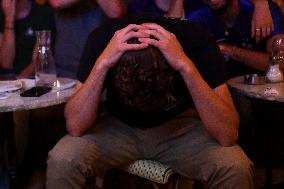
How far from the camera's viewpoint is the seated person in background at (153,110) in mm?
1496

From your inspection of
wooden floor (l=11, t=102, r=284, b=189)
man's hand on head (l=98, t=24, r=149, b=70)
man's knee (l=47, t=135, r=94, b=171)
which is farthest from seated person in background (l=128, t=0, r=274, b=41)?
man's knee (l=47, t=135, r=94, b=171)

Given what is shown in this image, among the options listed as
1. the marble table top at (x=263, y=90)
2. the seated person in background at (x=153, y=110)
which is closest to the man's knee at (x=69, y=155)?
the seated person in background at (x=153, y=110)

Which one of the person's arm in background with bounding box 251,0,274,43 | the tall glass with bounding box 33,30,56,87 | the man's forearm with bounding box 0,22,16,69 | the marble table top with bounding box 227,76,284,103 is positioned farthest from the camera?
the man's forearm with bounding box 0,22,16,69

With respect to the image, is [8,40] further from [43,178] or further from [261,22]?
[261,22]

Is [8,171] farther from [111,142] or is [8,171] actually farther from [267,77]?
[267,77]

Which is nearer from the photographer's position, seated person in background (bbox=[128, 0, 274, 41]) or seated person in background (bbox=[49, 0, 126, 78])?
seated person in background (bbox=[128, 0, 274, 41])

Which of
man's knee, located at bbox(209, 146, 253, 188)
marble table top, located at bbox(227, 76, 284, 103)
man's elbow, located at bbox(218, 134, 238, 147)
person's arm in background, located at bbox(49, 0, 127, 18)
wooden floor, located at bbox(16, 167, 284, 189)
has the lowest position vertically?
wooden floor, located at bbox(16, 167, 284, 189)

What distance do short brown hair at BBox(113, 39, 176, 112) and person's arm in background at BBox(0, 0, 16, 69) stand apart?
3.72ft

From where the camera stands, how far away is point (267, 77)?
2010 mm

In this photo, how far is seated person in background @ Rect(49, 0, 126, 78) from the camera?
8.18 feet

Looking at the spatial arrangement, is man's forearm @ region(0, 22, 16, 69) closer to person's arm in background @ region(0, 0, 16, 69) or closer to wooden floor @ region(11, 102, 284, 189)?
person's arm in background @ region(0, 0, 16, 69)

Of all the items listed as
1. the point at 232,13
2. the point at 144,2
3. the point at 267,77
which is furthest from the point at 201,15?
the point at 267,77

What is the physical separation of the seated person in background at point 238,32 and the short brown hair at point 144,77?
3.08ft

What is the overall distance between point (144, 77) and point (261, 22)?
1.12 meters
